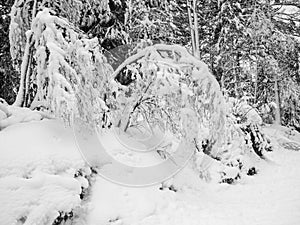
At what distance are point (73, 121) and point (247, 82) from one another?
9289 mm

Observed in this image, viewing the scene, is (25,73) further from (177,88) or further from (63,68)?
(177,88)

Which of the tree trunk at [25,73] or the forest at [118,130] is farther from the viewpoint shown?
the tree trunk at [25,73]

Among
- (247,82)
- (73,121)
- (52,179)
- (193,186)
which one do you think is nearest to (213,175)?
(193,186)

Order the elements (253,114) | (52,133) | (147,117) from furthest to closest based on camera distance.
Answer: (253,114) → (147,117) → (52,133)

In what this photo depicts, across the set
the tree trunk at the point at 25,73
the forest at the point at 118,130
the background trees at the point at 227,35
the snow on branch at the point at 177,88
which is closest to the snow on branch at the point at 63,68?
the forest at the point at 118,130

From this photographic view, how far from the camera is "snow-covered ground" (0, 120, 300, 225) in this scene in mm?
3318

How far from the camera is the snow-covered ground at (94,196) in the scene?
332 cm

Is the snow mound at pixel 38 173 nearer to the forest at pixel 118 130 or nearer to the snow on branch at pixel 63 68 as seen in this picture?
the forest at pixel 118 130

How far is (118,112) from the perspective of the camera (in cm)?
602

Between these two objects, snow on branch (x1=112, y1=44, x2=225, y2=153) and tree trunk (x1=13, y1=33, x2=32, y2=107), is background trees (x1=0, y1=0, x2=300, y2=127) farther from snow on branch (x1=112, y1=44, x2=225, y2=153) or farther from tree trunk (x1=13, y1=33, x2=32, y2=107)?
snow on branch (x1=112, y1=44, x2=225, y2=153)

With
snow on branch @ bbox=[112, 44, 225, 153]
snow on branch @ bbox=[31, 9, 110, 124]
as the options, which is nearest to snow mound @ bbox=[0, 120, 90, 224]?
snow on branch @ bbox=[31, 9, 110, 124]

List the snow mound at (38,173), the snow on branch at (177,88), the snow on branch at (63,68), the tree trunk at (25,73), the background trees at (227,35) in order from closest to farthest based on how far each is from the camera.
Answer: the snow mound at (38,173), the snow on branch at (63,68), the tree trunk at (25,73), the snow on branch at (177,88), the background trees at (227,35)

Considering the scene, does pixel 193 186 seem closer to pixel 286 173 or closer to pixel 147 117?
pixel 147 117

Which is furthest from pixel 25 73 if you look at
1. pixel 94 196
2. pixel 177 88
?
pixel 177 88
